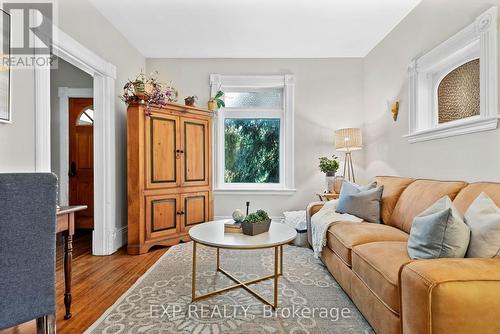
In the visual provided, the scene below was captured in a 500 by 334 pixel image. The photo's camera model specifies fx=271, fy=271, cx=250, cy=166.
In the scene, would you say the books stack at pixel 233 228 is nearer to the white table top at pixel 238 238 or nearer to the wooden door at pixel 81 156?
the white table top at pixel 238 238

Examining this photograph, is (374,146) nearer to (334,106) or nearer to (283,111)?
(334,106)

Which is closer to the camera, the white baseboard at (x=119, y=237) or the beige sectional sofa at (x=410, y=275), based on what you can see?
the beige sectional sofa at (x=410, y=275)

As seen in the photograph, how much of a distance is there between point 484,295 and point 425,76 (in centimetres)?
244

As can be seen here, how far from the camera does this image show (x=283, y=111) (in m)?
4.22

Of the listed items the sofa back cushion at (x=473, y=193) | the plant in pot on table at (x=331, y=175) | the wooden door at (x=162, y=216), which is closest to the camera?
the sofa back cushion at (x=473, y=193)

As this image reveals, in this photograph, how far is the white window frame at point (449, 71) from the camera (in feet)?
6.29

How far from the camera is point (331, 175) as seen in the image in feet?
12.4

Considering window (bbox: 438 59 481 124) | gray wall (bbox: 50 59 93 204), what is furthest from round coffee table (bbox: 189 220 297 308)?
gray wall (bbox: 50 59 93 204)

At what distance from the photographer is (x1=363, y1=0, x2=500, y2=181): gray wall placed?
6.77 ft

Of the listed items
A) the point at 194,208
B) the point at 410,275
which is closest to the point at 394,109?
the point at 410,275

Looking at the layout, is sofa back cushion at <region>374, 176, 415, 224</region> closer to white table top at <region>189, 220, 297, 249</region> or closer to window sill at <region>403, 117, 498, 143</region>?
window sill at <region>403, 117, 498, 143</region>

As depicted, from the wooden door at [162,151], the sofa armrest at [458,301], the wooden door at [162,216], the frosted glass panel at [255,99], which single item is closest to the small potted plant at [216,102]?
the frosted glass panel at [255,99]

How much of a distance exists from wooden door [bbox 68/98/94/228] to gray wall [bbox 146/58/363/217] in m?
1.19

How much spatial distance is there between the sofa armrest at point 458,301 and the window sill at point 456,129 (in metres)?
1.32
